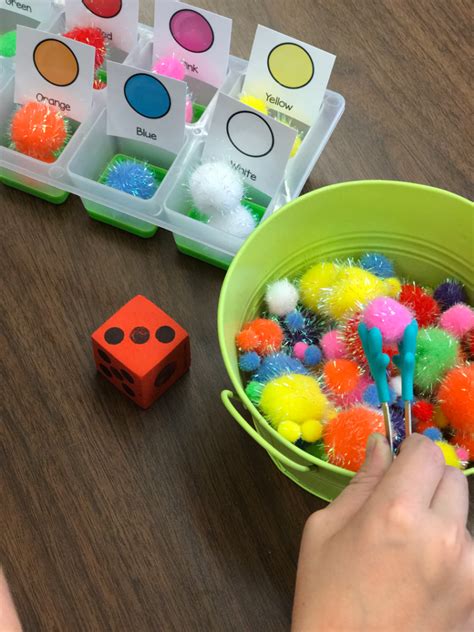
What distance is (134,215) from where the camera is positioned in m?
0.81

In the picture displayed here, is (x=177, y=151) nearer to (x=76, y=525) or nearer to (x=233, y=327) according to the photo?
(x=233, y=327)

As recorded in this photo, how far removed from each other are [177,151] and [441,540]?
1.76 feet

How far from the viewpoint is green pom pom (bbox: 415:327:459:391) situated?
712 millimetres

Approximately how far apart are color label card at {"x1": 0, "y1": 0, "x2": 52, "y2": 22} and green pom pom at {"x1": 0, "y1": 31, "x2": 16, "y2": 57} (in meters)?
0.04

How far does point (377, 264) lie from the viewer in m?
0.79

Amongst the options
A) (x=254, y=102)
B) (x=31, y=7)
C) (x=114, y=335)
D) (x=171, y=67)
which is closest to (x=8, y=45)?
(x=31, y=7)

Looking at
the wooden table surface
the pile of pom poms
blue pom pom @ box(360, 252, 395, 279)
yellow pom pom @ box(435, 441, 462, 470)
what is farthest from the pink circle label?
yellow pom pom @ box(435, 441, 462, 470)

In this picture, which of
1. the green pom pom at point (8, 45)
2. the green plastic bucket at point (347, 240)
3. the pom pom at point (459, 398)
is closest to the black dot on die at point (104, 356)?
the green plastic bucket at point (347, 240)

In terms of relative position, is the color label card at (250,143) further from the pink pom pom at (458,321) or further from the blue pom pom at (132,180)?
the pink pom pom at (458,321)

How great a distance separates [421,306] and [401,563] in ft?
1.15

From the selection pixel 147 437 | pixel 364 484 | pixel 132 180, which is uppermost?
pixel 364 484

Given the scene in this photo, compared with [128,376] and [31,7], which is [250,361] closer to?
[128,376]

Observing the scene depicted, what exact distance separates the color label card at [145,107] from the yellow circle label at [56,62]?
0.20 ft

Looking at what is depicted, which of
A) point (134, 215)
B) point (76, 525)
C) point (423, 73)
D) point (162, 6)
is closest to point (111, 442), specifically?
point (76, 525)
